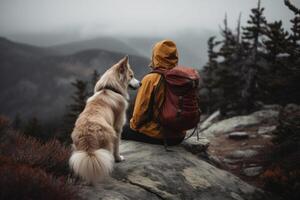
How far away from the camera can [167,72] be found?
7387 millimetres

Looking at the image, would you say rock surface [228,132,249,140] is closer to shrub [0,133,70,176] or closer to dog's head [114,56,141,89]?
dog's head [114,56,141,89]

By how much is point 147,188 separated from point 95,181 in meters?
1.08

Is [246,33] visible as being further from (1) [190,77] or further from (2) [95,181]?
(2) [95,181]

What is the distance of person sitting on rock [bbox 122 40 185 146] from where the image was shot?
7531 mm

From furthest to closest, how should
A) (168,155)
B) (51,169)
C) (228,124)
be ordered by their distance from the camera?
(228,124) < (168,155) < (51,169)

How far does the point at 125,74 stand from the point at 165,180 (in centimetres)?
259

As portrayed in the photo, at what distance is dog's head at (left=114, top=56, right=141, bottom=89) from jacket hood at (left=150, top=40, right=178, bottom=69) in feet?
2.06

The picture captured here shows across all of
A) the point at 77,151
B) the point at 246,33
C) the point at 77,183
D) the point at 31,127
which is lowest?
the point at 31,127

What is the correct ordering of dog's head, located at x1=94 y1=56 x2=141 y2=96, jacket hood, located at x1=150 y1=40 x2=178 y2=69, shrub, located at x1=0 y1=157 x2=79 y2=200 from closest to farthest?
shrub, located at x1=0 y1=157 x2=79 y2=200 < dog's head, located at x1=94 y1=56 x2=141 y2=96 < jacket hood, located at x1=150 y1=40 x2=178 y2=69

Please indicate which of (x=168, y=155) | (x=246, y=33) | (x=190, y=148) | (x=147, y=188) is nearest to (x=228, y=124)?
(x=246, y=33)

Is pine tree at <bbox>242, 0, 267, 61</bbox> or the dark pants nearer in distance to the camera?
the dark pants

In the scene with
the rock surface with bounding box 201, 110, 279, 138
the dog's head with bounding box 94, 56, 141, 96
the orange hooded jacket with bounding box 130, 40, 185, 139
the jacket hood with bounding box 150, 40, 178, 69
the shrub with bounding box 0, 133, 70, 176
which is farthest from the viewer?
the rock surface with bounding box 201, 110, 279, 138

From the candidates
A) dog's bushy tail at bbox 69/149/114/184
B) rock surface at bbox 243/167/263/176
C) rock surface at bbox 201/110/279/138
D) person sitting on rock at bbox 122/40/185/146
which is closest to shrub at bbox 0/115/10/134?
person sitting on rock at bbox 122/40/185/146

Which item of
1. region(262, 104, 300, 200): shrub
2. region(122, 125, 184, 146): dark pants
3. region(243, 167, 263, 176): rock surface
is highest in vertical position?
region(122, 125, 184, 146): dark pants
